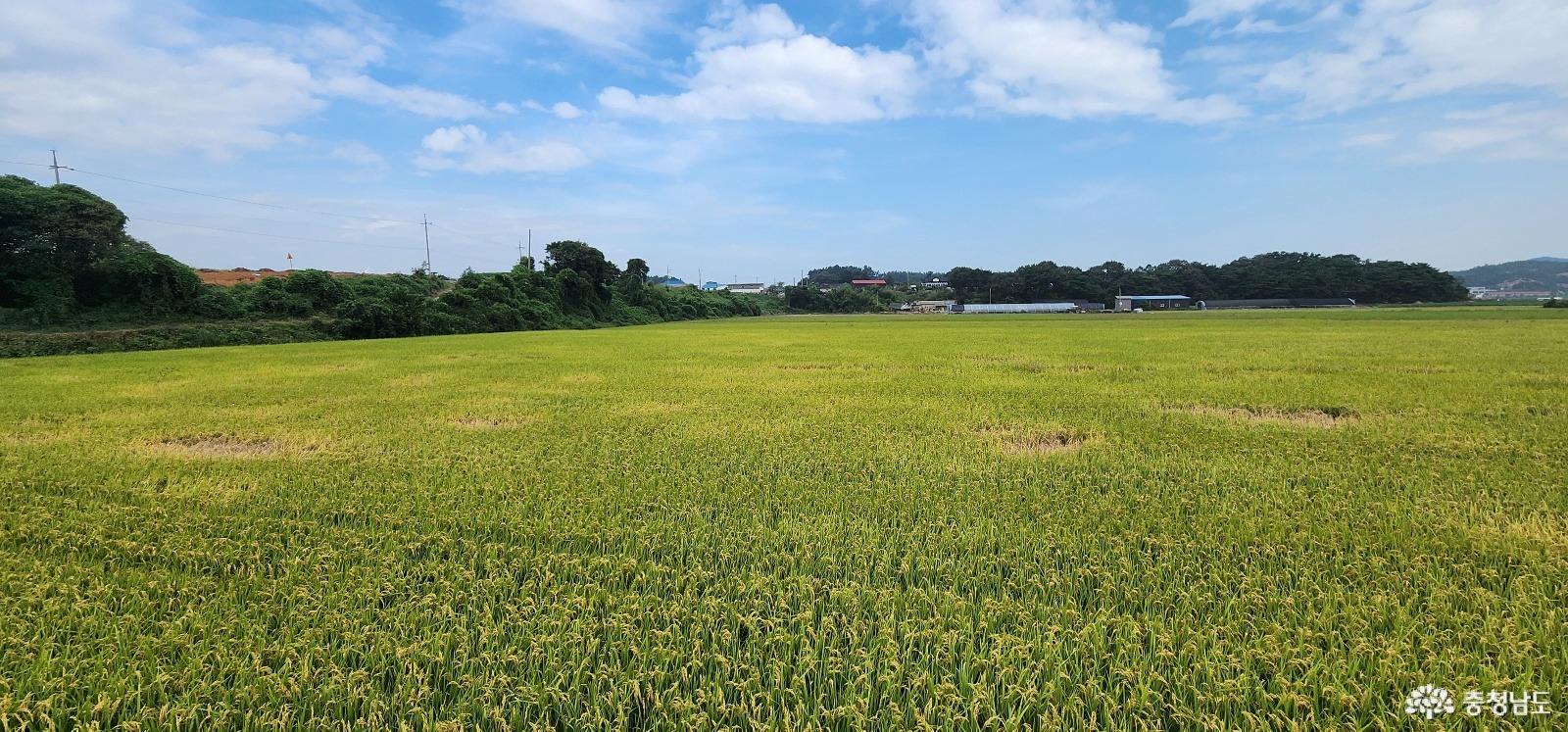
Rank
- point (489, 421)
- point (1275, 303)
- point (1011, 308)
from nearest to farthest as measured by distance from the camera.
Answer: point (489, 421) → point (1275, 303) → point (1011, 308)

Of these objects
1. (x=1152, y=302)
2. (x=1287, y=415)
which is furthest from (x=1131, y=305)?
(x=1287, y=415)

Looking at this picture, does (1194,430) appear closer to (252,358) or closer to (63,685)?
(63,685)

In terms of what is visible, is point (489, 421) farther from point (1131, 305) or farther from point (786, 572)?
Result: point (1131, 305)

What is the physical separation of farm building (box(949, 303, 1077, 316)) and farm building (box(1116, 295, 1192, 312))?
261 inches

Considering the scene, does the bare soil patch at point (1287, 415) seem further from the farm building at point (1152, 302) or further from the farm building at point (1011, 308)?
the farm building at point (1152, 302)

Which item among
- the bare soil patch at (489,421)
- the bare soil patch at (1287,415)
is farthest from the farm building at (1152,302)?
the bare soil patch at (489,421)

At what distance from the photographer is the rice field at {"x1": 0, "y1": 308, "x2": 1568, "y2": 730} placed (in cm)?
210

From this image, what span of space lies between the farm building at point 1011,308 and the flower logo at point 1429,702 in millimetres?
99625

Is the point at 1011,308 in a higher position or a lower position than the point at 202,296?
lower

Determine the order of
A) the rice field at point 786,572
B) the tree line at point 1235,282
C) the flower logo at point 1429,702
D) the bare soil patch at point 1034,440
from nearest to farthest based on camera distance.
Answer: the flower logo at point 1429,702, the rice field at point 786,572, the bare soil patch at point 1034,440, the tree line at point 1235,282

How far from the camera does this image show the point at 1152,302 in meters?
97.4

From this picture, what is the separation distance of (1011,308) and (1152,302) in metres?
20.3

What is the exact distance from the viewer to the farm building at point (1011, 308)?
9844 cm

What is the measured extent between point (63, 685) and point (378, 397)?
309 inches
